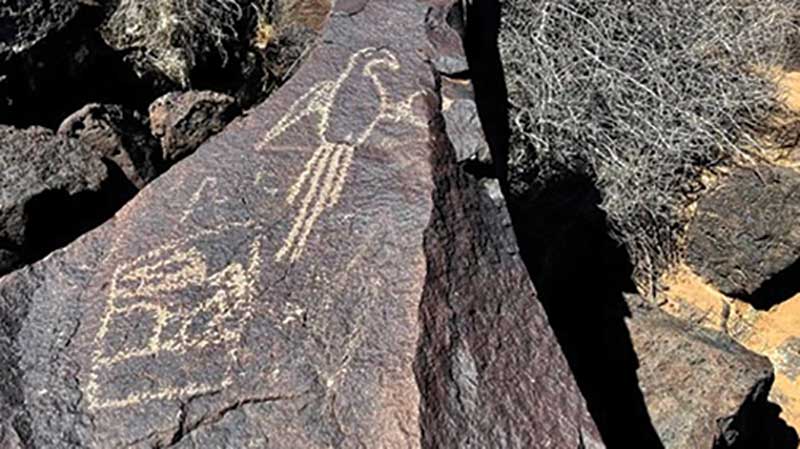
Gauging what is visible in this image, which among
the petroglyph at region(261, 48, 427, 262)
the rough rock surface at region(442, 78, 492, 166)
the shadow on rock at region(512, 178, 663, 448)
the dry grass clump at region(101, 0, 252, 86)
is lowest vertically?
the shadow on rock at region(512, 178, 663, 448)

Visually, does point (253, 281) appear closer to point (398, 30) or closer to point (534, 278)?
point (398, 30)

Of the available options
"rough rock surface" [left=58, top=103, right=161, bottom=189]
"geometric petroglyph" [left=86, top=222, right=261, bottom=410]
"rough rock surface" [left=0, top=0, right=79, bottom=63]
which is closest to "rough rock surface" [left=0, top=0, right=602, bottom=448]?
"geometric petroglyph" [left=86, top=222, right=261, bottom=410]

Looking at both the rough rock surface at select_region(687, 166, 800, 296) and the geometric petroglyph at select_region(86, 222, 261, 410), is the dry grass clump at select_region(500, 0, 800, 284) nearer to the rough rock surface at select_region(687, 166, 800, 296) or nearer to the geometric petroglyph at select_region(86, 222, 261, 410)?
the rough rock surface at select_region(687, 166, 800, 296)

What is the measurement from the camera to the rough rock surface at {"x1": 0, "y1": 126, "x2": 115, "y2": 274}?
275 centimetres

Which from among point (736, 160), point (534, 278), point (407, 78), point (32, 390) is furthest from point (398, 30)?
point (736, 160)

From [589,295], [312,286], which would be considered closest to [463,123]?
[312,286]

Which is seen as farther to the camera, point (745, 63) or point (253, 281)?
point (745, 63)

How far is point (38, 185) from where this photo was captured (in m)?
2.77

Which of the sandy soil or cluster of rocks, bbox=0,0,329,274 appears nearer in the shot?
cluster of rocks, bbox=0,0,329,274

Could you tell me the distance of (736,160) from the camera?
4.11m

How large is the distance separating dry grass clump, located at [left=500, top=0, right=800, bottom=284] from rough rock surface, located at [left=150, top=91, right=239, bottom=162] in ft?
3.62

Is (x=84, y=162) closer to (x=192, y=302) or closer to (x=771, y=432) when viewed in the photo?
(x=192, y=302)

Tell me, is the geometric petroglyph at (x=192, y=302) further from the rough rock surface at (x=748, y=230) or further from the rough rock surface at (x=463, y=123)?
the rough rock surface at (x=748, y=230)

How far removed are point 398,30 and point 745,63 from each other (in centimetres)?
196
